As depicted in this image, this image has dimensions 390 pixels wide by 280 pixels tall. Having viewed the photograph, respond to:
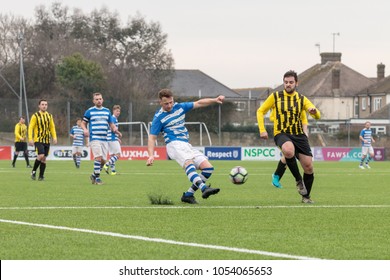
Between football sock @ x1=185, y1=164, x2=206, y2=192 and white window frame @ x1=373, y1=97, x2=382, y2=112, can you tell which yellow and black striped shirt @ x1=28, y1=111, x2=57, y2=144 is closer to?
football sock @ x1=185, y1=164, x2=206, y2=192

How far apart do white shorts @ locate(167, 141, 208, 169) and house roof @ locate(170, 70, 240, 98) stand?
3883 inches

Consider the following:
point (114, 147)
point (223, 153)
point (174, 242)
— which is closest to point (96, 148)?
point (114, 147)

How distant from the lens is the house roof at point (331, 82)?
107188mm

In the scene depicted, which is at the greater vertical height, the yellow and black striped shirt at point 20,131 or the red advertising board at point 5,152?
the yellow and black striped shirt at point 20,131

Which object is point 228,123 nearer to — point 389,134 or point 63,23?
point 389,134

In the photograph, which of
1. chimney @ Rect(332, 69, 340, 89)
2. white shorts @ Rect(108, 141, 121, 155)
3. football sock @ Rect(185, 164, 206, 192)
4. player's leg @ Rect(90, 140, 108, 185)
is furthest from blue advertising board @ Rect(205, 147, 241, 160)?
chimney @ Rect(332, 69, 340, 89)

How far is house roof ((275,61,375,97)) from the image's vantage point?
107 m

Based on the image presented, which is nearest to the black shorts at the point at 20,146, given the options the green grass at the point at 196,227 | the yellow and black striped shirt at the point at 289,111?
the green grass at the point at 196,227

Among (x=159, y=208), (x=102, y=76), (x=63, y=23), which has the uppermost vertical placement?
(x=63, y=23)

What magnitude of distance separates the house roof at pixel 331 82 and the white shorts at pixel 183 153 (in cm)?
9107

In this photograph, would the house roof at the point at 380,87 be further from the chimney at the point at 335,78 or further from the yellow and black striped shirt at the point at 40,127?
the yellow and black striped shirt at the point at 40,127
